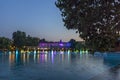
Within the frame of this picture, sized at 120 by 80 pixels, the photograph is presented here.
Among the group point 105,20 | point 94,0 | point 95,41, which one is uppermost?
point 94,0

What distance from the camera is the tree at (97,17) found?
10500 millimetres

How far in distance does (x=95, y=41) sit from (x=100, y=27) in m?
0.72

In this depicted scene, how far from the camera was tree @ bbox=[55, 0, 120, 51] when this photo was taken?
1050 cm

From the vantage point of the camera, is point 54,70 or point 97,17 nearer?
point 97,17

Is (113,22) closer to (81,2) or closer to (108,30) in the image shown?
(108,30)

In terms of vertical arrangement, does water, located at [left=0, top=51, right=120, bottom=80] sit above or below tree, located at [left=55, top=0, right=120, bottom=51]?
below

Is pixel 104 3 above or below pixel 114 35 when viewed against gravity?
above

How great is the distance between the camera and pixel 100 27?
10.7 m

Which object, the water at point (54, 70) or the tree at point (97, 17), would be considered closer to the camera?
the tree at point (97, 17)

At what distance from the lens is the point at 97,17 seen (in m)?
10.6

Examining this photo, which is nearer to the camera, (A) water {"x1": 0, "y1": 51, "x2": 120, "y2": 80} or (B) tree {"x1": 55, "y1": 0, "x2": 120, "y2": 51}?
(B) tree {"x1": 55, "y1": 0, "x2": 120, "y2": 51}

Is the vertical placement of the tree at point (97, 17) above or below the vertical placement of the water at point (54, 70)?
above

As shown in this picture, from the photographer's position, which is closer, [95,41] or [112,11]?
[112,11]

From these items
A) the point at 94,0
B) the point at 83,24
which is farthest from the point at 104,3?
the point at 83,24
